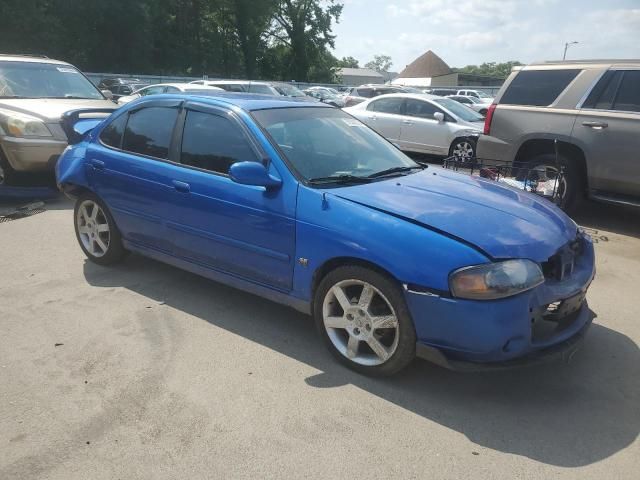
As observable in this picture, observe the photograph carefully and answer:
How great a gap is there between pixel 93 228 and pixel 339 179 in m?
2.63

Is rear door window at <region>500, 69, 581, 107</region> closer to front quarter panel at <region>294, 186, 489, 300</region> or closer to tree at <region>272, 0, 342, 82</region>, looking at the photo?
front quarter panel at <region>294, 186, 489, 300</region>

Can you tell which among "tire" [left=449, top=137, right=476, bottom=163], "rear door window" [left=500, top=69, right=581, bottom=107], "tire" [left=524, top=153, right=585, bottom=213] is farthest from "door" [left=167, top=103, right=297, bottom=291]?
"tire" [left=449, top=137, right=476, bottom=163]

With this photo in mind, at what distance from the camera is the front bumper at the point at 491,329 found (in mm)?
2830

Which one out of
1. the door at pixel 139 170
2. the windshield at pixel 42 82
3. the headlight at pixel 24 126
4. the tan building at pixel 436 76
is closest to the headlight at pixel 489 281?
the door at pixel 139 170

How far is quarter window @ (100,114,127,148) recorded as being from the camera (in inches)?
187

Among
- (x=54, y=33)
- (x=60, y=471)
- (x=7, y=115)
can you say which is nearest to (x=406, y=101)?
(x=7, y=115)

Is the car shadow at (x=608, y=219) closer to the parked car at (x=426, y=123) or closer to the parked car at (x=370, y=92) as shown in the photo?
the parked car at (x=426, y=123)

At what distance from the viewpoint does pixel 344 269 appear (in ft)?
10.6

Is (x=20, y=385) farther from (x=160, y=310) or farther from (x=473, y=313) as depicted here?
(x=473, y=313)

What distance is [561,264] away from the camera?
3.18m

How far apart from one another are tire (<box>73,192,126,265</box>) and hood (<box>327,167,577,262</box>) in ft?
7.87

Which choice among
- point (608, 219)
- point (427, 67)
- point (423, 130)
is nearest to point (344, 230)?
point (608, 219)

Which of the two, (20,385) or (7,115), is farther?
(7,115)

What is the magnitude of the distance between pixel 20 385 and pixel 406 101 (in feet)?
33.4
